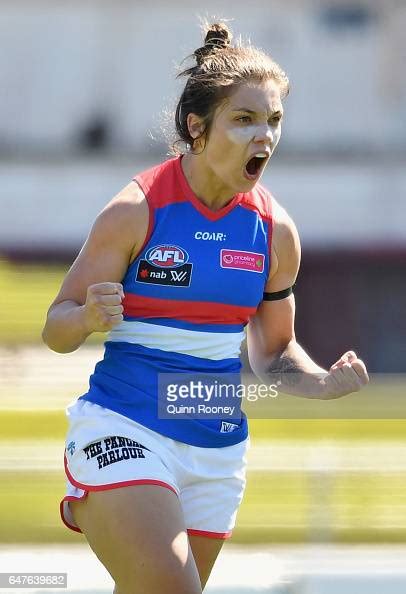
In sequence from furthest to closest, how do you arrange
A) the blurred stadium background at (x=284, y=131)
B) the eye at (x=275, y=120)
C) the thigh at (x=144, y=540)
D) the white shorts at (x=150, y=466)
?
1. the blurred stadium background at (x=284, y=131)
2. the eye at (x=275, y=120)
3. the white shorts at (x=150, y=466)
4. the thigh at (x=144, y=540)

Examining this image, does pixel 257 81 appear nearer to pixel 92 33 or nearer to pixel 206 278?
pixel 206 278

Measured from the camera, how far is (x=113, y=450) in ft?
9.83

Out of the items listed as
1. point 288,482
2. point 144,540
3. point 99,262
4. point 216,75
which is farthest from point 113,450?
point 288,482

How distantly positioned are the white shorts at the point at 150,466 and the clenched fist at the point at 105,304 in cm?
30

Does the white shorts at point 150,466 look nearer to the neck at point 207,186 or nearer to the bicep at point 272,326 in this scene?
the bicep at point 272,326

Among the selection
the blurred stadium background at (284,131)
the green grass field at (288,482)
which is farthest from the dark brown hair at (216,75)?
the blurred stadium background at (284,131)

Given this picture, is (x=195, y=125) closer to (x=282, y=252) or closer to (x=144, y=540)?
(x=282, y=252)

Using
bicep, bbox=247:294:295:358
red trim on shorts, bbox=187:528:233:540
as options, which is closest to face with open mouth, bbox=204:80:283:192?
bicep, bbox=247:294:295:358

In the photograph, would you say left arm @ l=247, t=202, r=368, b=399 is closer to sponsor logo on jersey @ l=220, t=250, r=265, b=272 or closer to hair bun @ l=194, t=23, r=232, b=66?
sponsor logo on jersey @ l=220, t=250, r=265, b=272

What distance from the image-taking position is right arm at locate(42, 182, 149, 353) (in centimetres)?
302

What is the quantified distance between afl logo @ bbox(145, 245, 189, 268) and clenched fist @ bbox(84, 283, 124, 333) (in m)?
0.21

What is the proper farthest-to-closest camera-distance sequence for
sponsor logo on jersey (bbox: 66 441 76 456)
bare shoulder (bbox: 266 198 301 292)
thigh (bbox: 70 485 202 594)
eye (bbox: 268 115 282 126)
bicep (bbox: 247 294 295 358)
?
bicep (bbox: 247 294 295 358)
bare shoulder (bbox: 266 198 301 292)
eye (bbox: 268 115 282 126)
sponsor logo on jersey (bbox: 66 441 76 456)
thigh (bbox: 70 485 202 594)

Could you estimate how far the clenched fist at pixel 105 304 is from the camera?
2.86 metres

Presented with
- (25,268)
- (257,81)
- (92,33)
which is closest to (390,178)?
(92,33)
